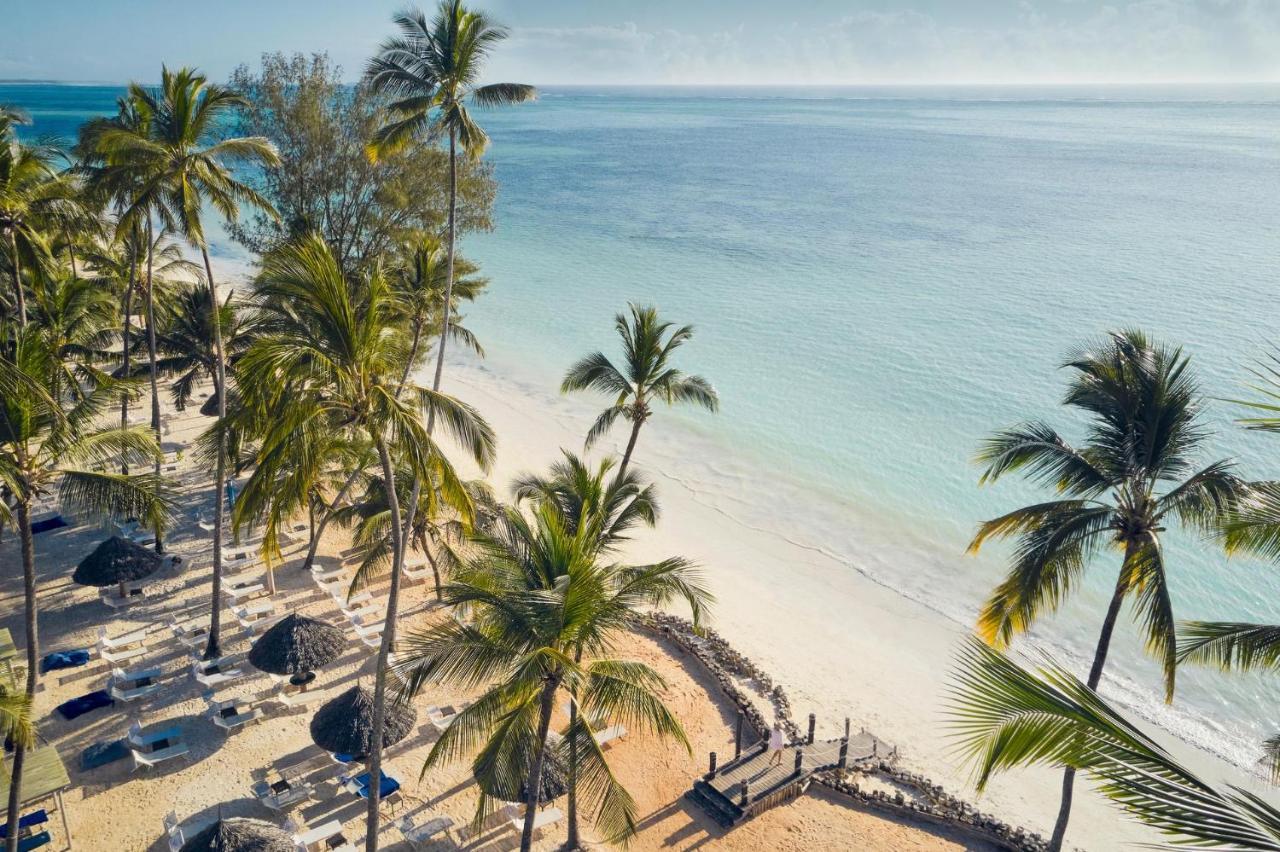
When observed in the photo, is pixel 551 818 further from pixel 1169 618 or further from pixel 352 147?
pixel 352 147

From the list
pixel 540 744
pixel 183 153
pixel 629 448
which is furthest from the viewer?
pixel 629 448

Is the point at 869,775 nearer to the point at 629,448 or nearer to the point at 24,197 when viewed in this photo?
the point at 629,448

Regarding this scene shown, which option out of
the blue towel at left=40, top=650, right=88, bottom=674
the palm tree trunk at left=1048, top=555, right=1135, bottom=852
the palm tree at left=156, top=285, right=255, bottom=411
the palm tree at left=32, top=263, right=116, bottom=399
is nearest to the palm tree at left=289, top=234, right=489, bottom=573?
the palm tree at left=156, top=285, right=255, bottom=411

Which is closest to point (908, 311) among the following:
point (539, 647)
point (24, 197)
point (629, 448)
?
point (629, 448)

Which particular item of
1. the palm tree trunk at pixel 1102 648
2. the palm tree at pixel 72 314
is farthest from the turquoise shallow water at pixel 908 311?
the palm tree at pixel 72 314

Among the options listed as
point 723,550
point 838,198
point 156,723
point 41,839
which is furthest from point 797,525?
point 838,198

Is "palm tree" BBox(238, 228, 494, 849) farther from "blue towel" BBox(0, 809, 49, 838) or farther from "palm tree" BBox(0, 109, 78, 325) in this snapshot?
"palm tree" BBox(0, 109, 78, 325)
